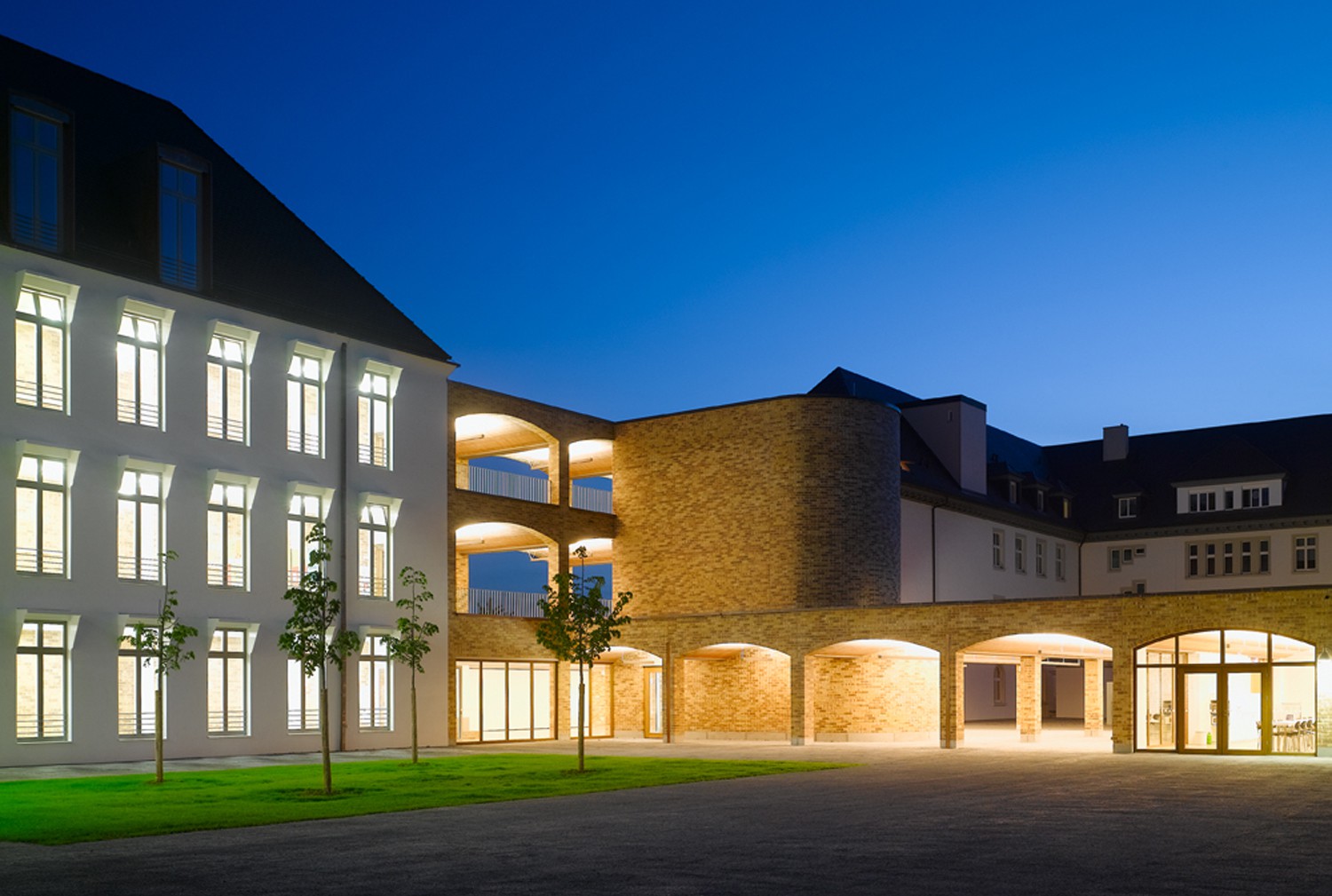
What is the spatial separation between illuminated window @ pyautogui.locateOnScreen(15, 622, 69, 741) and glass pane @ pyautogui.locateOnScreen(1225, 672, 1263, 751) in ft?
82.4

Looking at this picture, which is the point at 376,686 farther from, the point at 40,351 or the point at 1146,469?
the point at 1146,469

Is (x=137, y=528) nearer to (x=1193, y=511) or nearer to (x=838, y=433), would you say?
(x=838, y=433)

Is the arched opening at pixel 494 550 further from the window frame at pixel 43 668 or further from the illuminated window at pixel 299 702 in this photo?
the window frame at pixel 43 668

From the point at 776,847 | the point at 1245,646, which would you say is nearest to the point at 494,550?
the point at 1245,646

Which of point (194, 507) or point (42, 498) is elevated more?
point (42, 498)

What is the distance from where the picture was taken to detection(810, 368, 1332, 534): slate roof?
53.8 metres

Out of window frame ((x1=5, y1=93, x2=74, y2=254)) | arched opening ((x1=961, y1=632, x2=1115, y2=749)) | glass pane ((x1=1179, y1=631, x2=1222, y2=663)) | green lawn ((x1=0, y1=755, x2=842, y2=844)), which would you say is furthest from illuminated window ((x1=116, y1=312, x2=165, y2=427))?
glass pane ((x1=1179, y1=631, x2=1222, y2=663))

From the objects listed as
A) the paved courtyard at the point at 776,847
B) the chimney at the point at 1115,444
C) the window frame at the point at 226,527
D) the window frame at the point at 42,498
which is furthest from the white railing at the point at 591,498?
the chimney at the point at 1115,444

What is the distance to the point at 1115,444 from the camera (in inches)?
2462

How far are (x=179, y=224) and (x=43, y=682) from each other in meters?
10.7

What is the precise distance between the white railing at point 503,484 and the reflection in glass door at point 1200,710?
1880 cm

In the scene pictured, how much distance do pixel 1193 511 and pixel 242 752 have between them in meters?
40.6

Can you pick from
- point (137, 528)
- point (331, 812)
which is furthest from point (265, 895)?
point (137, 528)

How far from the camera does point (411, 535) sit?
121 ft
